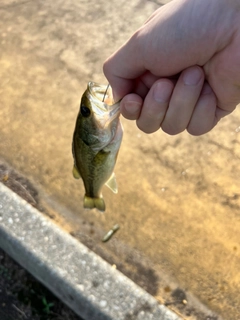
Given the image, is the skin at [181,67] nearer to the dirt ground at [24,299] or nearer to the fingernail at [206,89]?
the fingernail at [206,89]

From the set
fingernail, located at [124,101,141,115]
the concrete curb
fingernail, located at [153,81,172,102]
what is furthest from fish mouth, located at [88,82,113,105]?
the concrete curb

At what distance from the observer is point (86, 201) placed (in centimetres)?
253

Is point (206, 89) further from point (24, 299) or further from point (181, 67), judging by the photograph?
point (24, 299)

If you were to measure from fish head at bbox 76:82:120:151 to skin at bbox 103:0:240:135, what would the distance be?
0.05m

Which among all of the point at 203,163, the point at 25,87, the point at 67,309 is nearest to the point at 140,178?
the point at 203,163

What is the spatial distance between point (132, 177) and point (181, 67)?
5.57 feet

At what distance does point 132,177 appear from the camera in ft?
10.9

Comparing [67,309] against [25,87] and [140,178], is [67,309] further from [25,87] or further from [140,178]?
[25,87]

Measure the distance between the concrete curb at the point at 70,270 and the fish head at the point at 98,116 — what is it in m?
0.96

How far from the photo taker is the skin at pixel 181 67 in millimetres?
1629

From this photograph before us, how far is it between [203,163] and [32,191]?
4.70 feet

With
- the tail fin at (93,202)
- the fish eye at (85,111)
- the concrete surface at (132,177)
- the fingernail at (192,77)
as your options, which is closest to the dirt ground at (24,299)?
the concrete surface at (132,177)

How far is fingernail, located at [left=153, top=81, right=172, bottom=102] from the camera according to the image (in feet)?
5.83

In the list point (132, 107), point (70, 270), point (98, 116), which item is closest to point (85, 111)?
point (98, 116)
